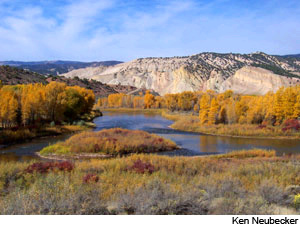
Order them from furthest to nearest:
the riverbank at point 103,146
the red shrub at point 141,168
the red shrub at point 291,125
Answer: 1. the red shrub at point 291,125
2. the riverbank at point 103,146
3. the red shrub at point 141,168

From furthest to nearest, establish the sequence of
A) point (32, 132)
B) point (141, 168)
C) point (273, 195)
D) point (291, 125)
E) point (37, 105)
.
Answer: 1. point (291, 125)
2. point (37, 105)
3. point (32, 132)
4. point (141, 168)
5. point (273, 195)

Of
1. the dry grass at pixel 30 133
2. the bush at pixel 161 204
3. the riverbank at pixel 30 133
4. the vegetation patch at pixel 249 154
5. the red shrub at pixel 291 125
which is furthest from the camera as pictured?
the red shrub at pixel 291 125

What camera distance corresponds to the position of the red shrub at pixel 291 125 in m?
39.1

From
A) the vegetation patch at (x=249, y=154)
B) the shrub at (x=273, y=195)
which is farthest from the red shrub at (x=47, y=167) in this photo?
the vegetation patch at (x=249, y=154)

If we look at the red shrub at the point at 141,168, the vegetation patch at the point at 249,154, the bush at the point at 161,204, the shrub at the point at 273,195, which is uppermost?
the bush at the point at 161,204

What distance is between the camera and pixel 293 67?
190750 mm

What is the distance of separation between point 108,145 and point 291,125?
91.3 ft

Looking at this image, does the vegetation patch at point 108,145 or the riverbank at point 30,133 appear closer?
the vegetation patch at point 108,145

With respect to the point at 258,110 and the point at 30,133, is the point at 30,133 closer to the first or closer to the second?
the point at 30,133

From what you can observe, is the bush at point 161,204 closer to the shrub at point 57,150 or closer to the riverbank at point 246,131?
the shrub at point 57,150

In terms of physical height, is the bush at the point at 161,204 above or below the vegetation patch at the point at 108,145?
above

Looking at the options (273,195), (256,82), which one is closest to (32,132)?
(273,195)

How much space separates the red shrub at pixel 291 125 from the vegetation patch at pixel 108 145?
20.4 metres

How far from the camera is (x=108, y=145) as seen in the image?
82.6ft
